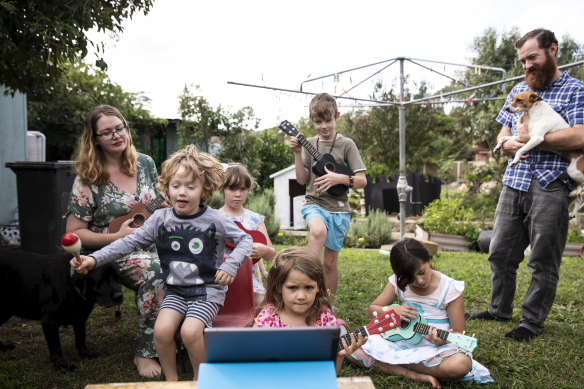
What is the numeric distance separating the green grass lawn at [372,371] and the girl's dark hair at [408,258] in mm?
605

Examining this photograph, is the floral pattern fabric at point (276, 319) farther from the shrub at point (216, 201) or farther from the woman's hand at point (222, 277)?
the shrub at point (216, 201)

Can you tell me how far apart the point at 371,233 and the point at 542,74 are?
5966mm

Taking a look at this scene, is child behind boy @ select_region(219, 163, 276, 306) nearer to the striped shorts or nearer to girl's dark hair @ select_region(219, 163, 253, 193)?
girl's dark hair @ select_region(219, 163, 253, 193)

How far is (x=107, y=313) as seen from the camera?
3998 mm

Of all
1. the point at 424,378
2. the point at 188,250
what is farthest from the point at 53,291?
the point at 424,378

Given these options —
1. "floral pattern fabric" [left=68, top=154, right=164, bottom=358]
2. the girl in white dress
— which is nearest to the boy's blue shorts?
the girl in white dress

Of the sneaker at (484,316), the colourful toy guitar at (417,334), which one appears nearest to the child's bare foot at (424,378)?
the colourful toy guitar at (417,334)

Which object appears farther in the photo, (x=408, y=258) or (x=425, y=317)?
(x=425, y=317)

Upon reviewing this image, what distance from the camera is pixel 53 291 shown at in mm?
2705

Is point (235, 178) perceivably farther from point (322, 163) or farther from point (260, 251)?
point (322, 163)

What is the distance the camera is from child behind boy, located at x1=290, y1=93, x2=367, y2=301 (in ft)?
11.4

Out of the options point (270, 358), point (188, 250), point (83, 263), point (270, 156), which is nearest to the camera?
point (270, 358)

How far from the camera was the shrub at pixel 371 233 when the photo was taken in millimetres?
8766

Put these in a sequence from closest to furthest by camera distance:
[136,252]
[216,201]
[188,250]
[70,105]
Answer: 1. [188,250]
2. [136,252]
3. [216,201]
4. [70,105]
